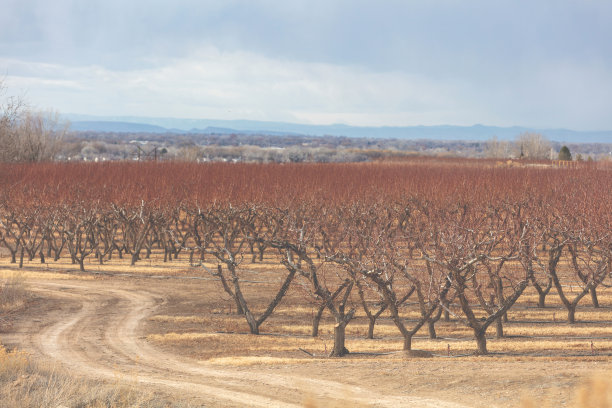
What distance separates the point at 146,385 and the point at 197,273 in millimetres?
21926

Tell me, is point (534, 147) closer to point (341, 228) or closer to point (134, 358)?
point (341, 228)

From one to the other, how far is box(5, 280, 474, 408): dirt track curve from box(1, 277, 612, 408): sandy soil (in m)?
0.03

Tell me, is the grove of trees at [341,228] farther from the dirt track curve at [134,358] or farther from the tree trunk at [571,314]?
the dirt track curve at [134,358]

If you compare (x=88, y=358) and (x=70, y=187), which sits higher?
(x=70, y=187)

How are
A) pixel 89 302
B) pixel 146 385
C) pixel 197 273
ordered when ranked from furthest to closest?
pixel 197 273, pixel 89 302, pixel 146 385

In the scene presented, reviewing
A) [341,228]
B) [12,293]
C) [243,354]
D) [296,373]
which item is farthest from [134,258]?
[296,373]

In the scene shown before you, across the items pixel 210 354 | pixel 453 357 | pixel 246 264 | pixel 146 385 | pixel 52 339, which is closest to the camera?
pixel 146 385

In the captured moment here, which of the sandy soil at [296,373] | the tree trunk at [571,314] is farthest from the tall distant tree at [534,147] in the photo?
the sandy soil at [296,373]

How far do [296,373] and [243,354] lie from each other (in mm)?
4713

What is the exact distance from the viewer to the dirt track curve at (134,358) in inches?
625

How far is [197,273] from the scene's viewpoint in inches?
1531

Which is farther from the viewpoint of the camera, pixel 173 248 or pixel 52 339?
pixel 173 248

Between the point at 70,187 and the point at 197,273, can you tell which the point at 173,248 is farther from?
the point at 70,187

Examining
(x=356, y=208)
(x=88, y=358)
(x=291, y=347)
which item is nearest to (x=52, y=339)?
(x=88, y=358)
